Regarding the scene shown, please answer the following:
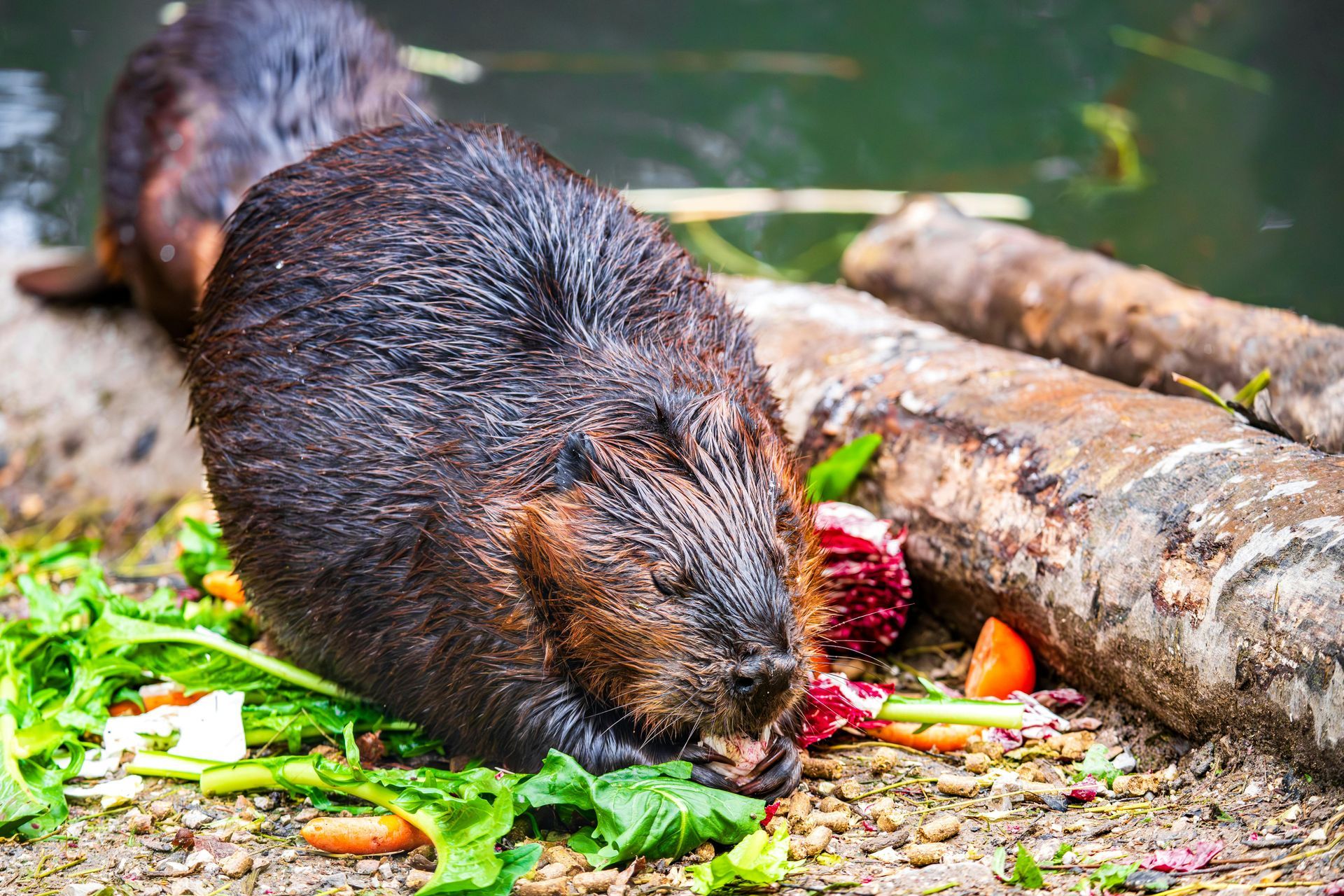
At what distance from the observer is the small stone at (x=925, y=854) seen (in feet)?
7.40

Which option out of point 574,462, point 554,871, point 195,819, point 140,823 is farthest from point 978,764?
point 140,823

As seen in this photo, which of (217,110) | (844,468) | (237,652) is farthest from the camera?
(217,110)

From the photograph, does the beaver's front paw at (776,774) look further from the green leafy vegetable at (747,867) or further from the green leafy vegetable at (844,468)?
the green leafy vegetable at (844,468)

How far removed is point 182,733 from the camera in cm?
287

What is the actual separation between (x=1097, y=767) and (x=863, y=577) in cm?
77

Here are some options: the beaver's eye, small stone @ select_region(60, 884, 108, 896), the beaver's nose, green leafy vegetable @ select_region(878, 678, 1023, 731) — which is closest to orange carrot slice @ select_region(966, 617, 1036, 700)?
green leafy vegetable @ select_region(878, 678, 1023, 731)

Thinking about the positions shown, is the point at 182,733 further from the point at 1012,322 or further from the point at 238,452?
the point at 1012,322

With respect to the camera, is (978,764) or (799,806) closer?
(799,806)

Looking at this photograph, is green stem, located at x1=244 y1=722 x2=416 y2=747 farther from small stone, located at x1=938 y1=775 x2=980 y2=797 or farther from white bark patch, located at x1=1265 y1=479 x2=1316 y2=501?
white bark patch, located at x1=1265 y1=479 x2=1316 y2=501

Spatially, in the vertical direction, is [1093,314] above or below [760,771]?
above

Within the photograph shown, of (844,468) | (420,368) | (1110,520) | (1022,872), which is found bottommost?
(1022,872)

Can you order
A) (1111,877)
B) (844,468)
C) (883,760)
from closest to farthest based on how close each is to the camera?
(1111,877)
(883,760)
(844,468)

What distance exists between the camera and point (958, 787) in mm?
2570

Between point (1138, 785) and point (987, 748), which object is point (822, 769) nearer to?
point (987, 748)
